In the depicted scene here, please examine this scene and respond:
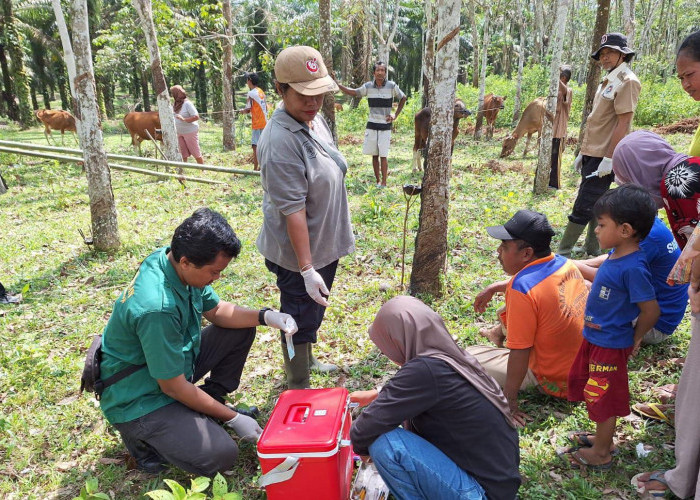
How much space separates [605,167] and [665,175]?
205cm

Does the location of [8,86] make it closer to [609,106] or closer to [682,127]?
[609,106]

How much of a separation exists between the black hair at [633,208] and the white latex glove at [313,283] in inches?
63.1

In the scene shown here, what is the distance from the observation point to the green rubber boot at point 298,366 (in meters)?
3.04

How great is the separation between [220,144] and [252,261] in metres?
10.5

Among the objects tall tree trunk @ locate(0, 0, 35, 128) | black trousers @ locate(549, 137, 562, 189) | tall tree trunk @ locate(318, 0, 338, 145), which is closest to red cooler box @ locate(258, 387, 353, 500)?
black trousers @ locate(549, 137, 562, 189)

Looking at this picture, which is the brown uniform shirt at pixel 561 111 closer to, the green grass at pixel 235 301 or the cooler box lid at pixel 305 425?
the green grass at pixel 235 301

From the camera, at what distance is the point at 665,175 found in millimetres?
2602

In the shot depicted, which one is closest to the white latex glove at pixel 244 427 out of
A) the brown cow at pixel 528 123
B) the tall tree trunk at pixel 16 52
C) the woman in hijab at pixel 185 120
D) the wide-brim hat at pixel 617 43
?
the wide-brim hat at pixel 617 43

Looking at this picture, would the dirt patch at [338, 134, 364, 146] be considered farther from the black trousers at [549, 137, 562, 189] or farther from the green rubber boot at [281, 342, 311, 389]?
the green rubber boot at [281, 342, 311, 389]

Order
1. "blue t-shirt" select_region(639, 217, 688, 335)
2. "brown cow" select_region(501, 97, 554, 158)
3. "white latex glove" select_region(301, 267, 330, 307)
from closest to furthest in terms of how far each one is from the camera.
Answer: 1. "white latex glove" select_region(301, 267, 330, 307)
2. "blue t-shirt" select_region(639, 217, 688, 335)
3. "brown cow" select_region(501, 97, 554, 158)

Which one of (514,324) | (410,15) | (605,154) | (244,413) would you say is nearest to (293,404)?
(244,413)

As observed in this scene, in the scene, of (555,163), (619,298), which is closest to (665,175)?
(619,298)

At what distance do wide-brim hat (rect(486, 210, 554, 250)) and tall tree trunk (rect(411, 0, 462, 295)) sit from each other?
Result: 1.42m

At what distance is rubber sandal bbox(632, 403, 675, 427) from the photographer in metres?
2.80
